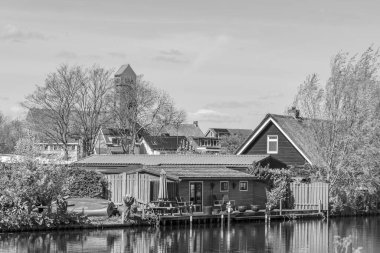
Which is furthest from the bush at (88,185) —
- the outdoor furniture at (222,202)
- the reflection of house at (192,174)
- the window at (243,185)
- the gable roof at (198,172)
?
the window at (243,185)

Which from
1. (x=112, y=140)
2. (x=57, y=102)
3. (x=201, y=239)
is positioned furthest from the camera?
(x=112, y=140)

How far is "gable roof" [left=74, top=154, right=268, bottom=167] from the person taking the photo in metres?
59.6

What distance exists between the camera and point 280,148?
65.4 m

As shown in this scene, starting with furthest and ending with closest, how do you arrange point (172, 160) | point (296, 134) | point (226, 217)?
point (296, 134)
point (172, 160)
point (226, 217)

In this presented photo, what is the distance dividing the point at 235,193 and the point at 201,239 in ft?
46.4

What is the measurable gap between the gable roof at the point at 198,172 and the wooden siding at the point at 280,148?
8187mm

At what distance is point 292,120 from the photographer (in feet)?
217

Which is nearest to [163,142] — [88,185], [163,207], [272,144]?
[272,144]

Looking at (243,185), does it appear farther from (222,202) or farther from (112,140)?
(112,140)

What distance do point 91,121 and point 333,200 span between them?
45.1 meters

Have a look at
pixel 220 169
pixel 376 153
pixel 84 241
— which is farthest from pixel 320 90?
pixel 84 241

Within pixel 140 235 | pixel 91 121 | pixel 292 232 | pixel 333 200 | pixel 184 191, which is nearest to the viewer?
pixel 140 235

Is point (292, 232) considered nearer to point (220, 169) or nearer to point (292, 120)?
point (220, 169)

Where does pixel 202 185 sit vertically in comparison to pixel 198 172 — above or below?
below
